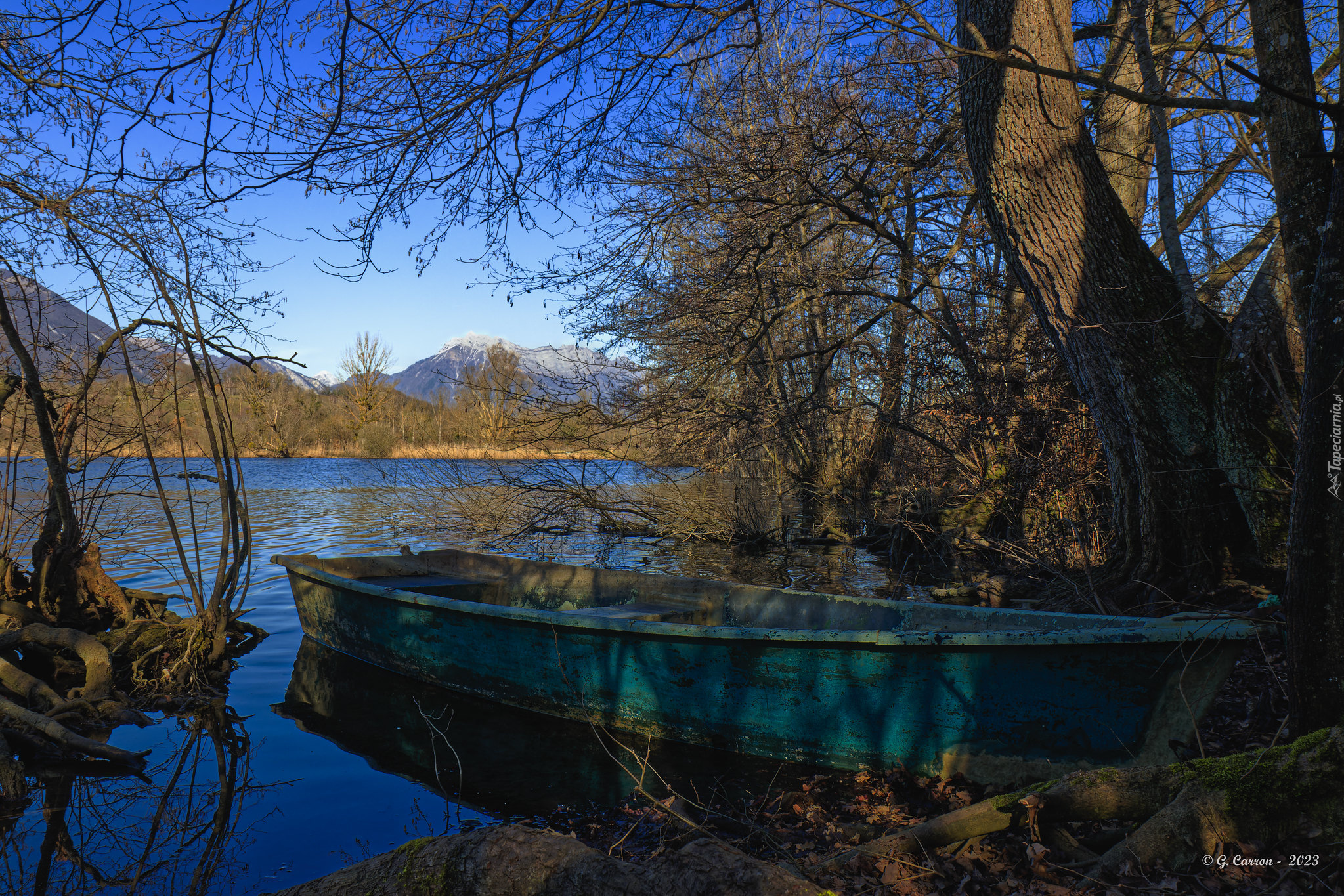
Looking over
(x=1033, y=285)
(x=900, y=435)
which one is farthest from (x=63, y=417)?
(x=900, y=435)

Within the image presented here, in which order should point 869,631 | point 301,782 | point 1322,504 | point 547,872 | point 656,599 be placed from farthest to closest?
point 656,599
point 301,782
point 869,631
point 1322,504
point 547,872

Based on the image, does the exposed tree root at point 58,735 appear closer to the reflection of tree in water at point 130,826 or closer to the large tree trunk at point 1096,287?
the reflection of tree in water at point 130,826

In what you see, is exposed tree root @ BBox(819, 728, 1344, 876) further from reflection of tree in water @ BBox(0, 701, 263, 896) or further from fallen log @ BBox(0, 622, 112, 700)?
fallen log @ BBox(0, 622, 112, 700)

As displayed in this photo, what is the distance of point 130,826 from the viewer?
179 inches

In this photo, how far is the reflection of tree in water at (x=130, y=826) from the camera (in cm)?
395

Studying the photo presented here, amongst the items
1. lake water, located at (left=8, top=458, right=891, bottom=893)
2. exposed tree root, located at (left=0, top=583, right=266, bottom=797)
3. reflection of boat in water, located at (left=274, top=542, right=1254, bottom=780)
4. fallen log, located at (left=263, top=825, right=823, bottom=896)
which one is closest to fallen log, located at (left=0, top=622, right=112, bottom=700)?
exposed tree root, located at (left=0, top=583, right=266, bottom=797)

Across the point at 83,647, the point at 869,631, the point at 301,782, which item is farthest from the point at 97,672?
the point at 869,631

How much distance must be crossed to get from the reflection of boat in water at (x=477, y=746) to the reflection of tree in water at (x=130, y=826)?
2.93 ft

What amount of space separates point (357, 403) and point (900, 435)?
3783 cm

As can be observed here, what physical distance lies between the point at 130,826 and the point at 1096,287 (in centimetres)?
711

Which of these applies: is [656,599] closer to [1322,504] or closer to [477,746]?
[477,746]

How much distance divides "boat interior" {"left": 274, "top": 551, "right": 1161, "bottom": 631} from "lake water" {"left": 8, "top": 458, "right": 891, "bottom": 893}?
94cm

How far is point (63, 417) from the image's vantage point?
20.8 feet

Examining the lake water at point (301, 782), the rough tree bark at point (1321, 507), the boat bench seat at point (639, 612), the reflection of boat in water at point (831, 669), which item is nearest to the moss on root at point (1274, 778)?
the rough tree bark at point (1321, 507)
